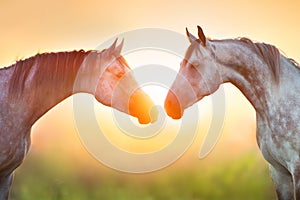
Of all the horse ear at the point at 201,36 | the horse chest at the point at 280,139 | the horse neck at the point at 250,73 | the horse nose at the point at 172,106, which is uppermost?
the horse ear at the point at 201,36

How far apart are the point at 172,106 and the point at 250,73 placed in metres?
0.95

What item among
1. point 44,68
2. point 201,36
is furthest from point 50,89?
point 201,36

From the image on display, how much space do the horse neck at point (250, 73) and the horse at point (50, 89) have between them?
996 millimetres

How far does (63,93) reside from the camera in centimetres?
550

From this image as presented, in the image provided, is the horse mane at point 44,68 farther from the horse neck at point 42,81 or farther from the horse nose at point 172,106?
the horse nose at point 172,106

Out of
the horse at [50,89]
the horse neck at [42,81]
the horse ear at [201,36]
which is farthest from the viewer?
the horse neck at [42,81]

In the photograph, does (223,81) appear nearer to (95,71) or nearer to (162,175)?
(95,71)

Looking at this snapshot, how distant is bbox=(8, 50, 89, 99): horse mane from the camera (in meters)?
5.44

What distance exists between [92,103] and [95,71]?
3.36 ft

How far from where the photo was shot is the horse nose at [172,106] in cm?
505

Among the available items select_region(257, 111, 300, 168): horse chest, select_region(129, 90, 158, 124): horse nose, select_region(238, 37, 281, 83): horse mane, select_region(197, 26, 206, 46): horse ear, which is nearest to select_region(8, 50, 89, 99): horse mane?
select_region(129, 90, 158, 124): horse nose

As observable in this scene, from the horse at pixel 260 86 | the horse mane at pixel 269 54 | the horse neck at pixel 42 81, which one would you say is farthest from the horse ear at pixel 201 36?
the horse neck at pixel 42 81

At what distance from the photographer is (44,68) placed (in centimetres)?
552

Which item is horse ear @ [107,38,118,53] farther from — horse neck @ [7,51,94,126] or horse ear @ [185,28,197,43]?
horse ear @ [185,28,197,43]
